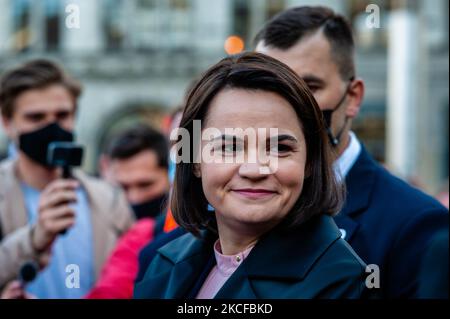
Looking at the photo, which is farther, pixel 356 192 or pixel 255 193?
pixel 356 192

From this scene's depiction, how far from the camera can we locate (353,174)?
2469mm

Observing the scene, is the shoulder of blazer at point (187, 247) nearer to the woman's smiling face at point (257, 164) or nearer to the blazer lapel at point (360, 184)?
the woman's smiling face at point (257, 164)

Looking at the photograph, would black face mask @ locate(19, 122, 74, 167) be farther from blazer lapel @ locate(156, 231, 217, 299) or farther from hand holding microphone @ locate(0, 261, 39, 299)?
blazer lapel @ locate(156, 231, 217, 299)

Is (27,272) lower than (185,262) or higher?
lower

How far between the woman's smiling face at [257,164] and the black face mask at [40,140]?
1.89 meters

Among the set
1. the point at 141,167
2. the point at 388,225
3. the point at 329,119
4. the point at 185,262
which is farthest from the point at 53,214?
the point at 141,167

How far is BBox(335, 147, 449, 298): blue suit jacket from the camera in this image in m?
2.08

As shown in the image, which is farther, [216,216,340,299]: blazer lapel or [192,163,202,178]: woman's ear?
[192,163,202,178]: woman's ear

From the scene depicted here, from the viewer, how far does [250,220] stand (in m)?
1.76

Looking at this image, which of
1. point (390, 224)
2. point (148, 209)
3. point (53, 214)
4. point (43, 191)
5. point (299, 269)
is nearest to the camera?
point (299, 269)

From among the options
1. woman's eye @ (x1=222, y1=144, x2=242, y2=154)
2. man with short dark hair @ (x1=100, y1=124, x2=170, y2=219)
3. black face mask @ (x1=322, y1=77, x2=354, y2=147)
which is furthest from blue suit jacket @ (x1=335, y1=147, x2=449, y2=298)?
man with short dark hair @ (x1=100, y1=124, x2=170, y2=219)

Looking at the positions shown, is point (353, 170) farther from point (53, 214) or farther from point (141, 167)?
point (141, 167)

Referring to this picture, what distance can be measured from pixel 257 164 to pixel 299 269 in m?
0.24
